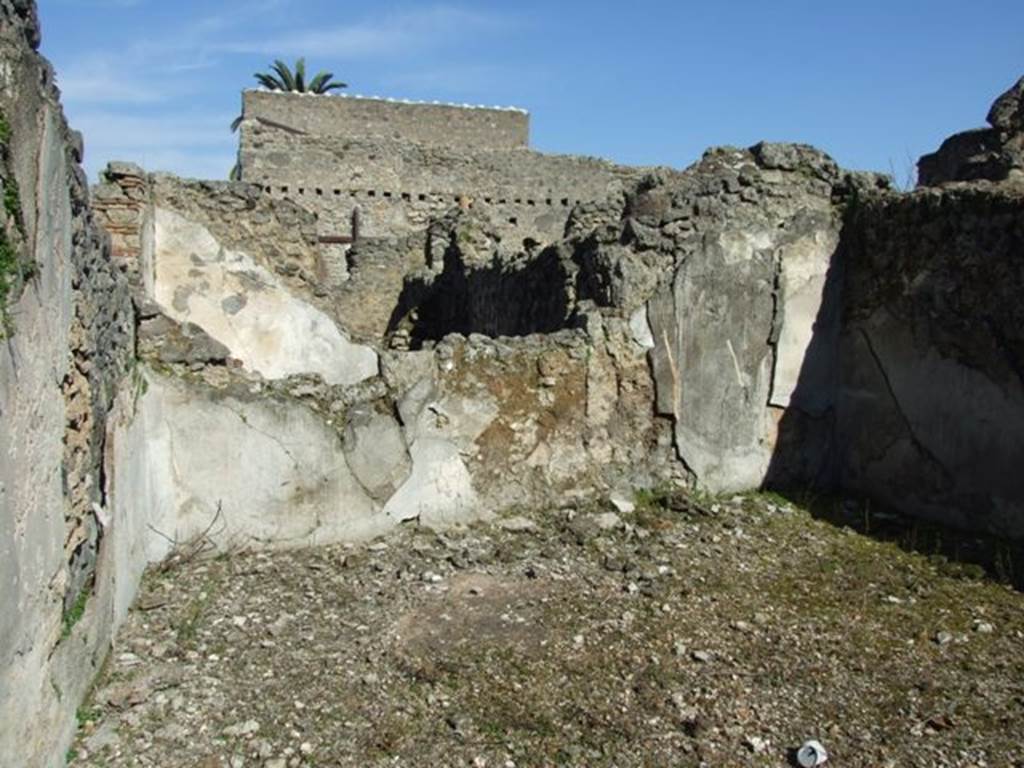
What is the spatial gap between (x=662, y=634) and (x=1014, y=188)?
301 centimetres

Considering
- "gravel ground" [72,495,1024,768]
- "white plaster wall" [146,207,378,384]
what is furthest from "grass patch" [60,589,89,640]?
"white plaster wall" [146,207,378,384]

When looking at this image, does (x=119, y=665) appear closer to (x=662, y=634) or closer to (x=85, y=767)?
(x=85, y=767)

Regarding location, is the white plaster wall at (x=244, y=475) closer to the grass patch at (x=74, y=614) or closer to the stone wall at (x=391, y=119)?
the grass patch at (x=74, y=614)

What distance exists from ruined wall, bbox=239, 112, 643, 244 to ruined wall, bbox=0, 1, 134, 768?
13.6 meters

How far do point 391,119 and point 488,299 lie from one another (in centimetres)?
1350

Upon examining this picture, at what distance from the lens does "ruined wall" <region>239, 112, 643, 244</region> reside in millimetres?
17141

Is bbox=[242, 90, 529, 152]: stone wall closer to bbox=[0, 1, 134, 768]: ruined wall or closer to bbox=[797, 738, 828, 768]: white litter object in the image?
bbox=[0, 1, 134, 768]: ruined wall

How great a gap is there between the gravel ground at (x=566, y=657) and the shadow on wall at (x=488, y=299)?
2126mm

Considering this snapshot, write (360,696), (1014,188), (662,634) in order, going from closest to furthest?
1. (360,696)
2. (662,634)
3. (1014,188)

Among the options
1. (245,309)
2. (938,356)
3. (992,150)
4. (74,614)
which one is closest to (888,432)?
(938,356)

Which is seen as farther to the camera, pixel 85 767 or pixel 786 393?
pixel 786 393

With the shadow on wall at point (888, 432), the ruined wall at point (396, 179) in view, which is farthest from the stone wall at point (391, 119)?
the shadow on wall at point (888, 432)

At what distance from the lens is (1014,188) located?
4930 mm

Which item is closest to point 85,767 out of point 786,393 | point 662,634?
point 662,634
